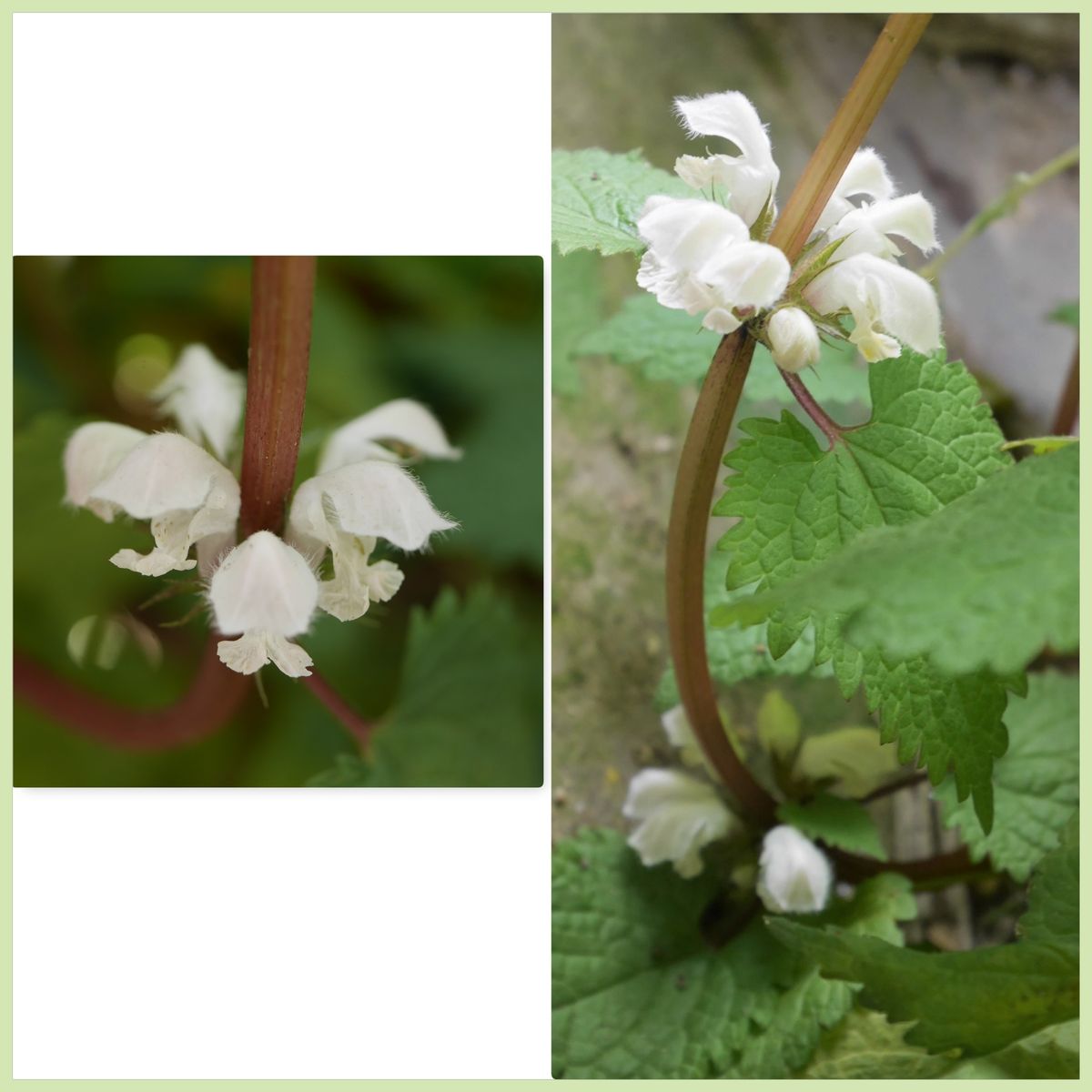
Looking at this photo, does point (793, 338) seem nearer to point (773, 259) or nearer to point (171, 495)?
point (773, 259)

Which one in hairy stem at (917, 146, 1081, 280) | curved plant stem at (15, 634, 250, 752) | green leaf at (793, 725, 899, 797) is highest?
hairy stem at (917, 146, 1081, 280)

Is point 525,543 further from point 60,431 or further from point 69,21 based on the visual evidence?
point 69,21

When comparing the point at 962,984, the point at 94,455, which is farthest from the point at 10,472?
the point at 962,984

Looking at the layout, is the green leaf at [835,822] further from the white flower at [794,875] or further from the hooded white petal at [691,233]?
the hooded white petal at [691,233]

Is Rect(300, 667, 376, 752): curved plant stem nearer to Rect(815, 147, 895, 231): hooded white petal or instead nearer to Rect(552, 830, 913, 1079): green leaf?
Rect(552, 830, 913, 1079): green leaf

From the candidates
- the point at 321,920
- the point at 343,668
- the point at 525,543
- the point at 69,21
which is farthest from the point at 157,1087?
the point at 69,21

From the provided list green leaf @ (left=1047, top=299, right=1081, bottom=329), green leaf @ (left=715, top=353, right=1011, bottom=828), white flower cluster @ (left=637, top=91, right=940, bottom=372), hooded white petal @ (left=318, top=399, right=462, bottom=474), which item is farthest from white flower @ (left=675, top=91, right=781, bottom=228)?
green leaf @ (left=1047, top=299, right=1081, bottom=329)

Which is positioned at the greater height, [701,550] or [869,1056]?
[701,550]
